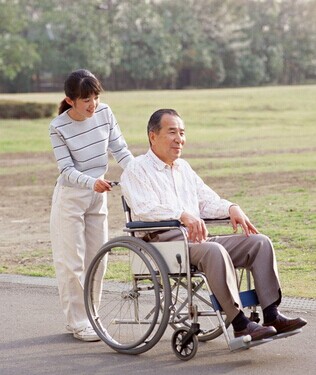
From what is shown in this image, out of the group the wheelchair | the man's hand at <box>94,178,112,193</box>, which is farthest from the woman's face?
the wheelchair

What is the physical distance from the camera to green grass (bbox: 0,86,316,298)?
10.5m

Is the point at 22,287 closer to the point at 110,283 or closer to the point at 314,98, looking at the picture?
the point at 110,283

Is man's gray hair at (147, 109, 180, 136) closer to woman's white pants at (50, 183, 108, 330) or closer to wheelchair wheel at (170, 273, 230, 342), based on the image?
woman's white pants at (50, 183, 108, 330)

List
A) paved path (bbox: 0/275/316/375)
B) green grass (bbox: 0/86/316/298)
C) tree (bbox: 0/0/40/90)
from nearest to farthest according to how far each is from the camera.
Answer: paved path (bbox: 0/275/316/375)
green grass (bbox: 0/86/316/298)
tree (bbox: 0/0/40/90)

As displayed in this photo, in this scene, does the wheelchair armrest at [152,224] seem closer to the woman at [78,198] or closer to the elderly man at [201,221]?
the elderly man at [201,221]

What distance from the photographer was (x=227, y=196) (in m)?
14.8

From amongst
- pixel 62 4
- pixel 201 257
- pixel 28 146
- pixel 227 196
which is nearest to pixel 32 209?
pixel 227 196

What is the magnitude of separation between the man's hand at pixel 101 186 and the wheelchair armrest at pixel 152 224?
0.28 metres

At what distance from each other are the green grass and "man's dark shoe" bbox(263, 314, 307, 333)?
1.83 metres

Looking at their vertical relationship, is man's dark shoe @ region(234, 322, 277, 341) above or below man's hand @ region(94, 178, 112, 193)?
below

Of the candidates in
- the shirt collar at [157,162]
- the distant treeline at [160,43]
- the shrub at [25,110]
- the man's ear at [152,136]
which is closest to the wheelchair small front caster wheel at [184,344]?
the shirt collar at [157,162]

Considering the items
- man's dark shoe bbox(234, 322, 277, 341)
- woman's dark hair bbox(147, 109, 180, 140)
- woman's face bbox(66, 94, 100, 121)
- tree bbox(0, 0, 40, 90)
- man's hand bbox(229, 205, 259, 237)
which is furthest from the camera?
tree bbox(0, 0, 40, 90)

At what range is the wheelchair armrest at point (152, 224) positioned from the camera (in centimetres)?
596

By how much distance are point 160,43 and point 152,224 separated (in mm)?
57815
